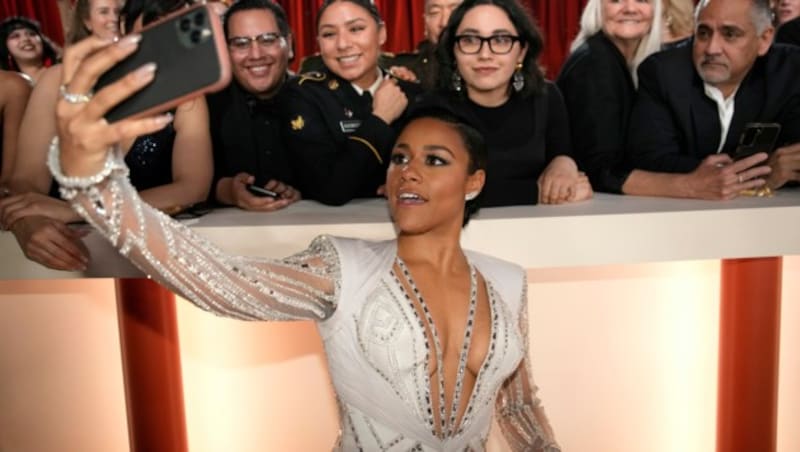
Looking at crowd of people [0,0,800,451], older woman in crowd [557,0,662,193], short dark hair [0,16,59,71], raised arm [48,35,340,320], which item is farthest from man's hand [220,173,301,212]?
short dark hair [0,16,59,71]

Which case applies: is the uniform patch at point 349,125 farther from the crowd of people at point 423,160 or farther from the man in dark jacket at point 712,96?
the man in dark jacket at point 712,96

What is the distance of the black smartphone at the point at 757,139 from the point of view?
1.93 m

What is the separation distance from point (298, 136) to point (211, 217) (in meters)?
0.28

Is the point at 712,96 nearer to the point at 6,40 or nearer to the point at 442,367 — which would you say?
the point at 442,367

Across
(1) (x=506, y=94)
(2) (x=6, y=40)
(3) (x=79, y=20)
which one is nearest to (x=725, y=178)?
(1) (x=506, y=94)

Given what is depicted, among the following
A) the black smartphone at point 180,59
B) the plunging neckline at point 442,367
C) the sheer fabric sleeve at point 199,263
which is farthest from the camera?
the plunging neckline at point 442,367

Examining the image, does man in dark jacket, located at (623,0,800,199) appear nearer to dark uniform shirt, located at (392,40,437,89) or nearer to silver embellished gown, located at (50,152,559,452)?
dark uniform shirt, located at (392,40,437,89)

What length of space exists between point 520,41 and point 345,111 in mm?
447

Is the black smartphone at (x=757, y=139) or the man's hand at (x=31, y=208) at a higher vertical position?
the black smartphone at (x=757, y=139)

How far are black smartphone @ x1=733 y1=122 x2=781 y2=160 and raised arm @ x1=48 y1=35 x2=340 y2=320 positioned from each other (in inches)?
42.1

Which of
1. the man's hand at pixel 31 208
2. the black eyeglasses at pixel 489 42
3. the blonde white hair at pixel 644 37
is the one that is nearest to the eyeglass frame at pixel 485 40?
the black eyeglasses at pixel 489 42

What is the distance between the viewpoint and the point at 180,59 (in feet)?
2.86

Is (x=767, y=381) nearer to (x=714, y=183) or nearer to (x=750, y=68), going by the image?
(x=714, y=183)

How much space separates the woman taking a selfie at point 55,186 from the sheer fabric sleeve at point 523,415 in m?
0.81
